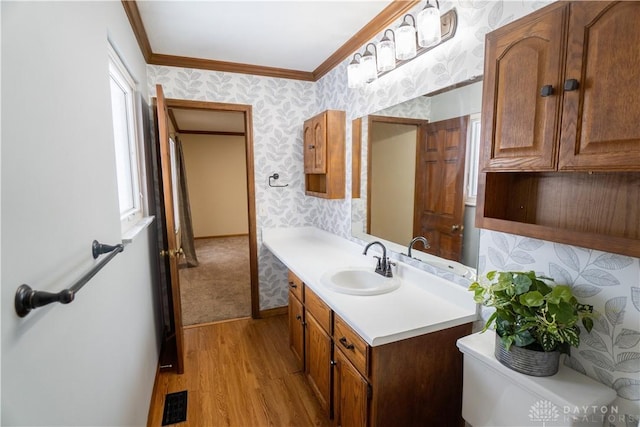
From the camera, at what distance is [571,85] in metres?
0.84

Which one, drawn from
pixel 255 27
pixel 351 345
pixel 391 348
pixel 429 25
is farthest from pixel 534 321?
pixel 255 27

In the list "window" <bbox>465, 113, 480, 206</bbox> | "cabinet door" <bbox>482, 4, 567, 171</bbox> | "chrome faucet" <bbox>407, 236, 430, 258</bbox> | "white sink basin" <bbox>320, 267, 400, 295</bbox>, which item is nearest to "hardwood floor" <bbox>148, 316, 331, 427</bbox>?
"white sink basin" <bbox>320, 267, 400, 295</bbox>

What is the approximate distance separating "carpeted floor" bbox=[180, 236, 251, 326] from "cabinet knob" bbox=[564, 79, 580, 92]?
10.1ft

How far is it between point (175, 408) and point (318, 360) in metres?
0.95

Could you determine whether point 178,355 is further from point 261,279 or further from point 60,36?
point 60,36

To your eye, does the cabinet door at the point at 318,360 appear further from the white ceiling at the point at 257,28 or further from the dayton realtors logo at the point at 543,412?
the white ceiling at the point at 257,28

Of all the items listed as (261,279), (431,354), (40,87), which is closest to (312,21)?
(40,87)

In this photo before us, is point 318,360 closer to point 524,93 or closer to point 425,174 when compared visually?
point 425,174

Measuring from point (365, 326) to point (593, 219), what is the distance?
870 millimetres

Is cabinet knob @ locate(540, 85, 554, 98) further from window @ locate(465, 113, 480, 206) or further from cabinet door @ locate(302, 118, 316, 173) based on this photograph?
cabinet door @ locate(302, 118, 316, 173)

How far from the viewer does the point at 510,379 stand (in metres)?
1.07

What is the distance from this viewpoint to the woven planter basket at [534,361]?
1.00 meters

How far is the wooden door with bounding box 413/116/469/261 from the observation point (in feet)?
5.06

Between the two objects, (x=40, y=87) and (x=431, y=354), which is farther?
(x=431, y=354)
